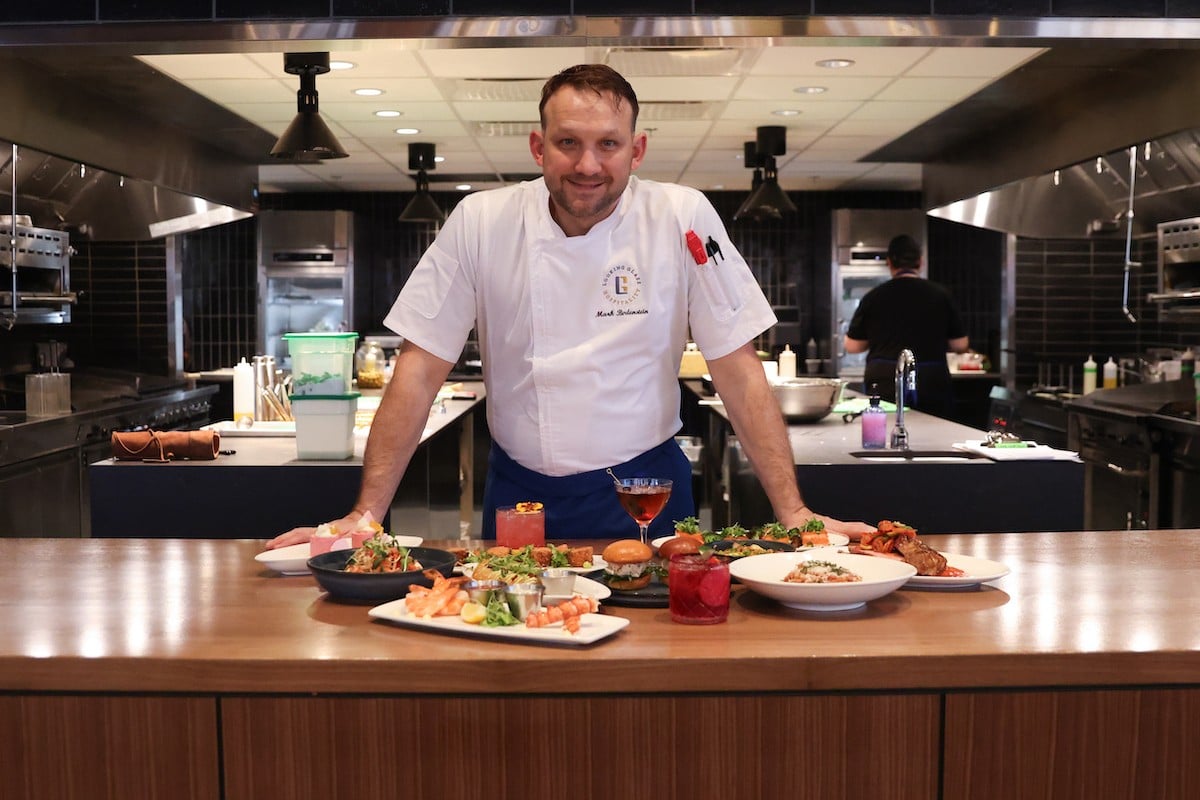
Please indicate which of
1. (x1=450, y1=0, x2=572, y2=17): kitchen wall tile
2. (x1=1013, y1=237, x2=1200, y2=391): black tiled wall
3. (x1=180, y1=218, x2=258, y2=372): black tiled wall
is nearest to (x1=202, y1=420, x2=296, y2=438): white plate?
(x1=450, y1=0, x2=572, y2=17): kitchen wall tile

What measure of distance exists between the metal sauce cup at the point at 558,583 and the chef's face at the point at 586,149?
0.92 metres

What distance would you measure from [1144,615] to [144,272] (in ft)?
25.7

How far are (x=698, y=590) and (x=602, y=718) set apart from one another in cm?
24

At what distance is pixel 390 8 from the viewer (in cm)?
357

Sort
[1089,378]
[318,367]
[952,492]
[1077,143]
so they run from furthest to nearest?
[1089,378] → [1077,143] → [952,492] → [318,367]

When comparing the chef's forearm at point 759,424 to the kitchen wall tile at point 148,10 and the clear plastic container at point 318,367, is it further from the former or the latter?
the kitchen wall tile at point 148,10

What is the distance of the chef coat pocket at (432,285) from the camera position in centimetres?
271

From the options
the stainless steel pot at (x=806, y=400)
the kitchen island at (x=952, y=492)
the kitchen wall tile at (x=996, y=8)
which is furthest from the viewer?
the stainless steel pot at (x=806, y=400)

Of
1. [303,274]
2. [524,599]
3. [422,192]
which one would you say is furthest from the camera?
[303,274]

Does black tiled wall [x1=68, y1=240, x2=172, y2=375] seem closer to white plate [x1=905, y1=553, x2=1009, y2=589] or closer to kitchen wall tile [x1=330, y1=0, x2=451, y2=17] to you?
kitchen wall tile [x1=330, y1=0, x2=451, y2=17]

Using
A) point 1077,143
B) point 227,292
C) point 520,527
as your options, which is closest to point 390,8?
point 520,527

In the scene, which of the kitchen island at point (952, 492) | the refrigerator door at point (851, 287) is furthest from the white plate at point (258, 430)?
the refrigerator door at point (851, 287)

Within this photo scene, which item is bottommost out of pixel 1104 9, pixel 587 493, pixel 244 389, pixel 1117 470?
pixel 1117 470

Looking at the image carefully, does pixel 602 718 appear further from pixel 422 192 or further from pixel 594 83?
pixel 422 192
